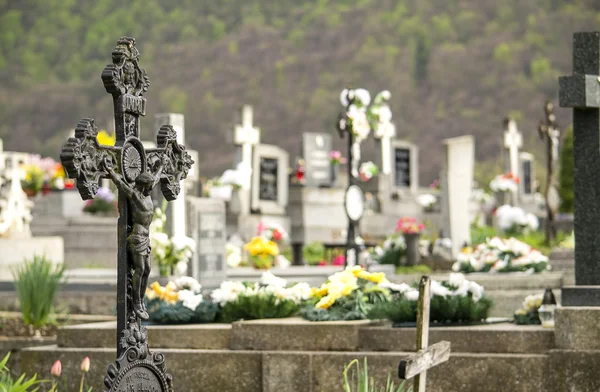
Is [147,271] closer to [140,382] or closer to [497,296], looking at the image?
[140,382]

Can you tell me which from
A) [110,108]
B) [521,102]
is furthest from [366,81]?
[110,108]

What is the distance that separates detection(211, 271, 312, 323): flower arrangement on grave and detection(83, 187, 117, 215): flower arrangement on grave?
1563 centimetres

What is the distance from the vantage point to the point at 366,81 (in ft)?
227

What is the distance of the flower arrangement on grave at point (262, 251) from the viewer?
1634 cm

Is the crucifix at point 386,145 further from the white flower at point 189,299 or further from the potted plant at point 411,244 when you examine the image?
the white flower at point 189,299

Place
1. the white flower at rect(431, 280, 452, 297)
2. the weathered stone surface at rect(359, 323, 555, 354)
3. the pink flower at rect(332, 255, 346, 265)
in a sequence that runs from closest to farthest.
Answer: the weathered stone surface at rect(359, 323, 555, 354) < the white flower at rect(431, 280, 452, 297) < the pink flower at rect(332, 255, 346, 265)

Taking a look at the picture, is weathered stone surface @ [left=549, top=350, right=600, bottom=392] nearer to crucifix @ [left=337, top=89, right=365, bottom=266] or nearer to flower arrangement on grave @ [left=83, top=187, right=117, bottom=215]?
crucifix @ [left=337, top=89, right=365, bottom=266]

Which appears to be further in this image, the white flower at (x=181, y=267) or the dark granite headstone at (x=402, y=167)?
the dark granite headstone at (x=402, y=167)

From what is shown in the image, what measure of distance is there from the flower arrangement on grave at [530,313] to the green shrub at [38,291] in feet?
16.2

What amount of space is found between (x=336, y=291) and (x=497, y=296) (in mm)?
3933

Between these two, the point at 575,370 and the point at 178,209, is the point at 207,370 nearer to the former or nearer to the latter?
the point at 575,370

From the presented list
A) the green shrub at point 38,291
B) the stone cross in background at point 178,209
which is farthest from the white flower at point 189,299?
the stone cross in background at point 178,209

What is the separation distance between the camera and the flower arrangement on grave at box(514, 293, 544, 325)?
30.8 feet

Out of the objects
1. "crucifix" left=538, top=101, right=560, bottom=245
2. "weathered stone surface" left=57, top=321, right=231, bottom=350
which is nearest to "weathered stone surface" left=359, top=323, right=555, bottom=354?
Result: "weathered stone surface" left=57, top=321, right=231, bottom=350
